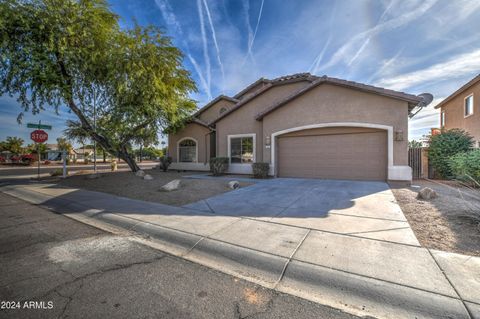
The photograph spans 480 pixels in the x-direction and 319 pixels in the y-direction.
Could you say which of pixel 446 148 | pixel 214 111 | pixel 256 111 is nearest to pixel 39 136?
pixel 214 111

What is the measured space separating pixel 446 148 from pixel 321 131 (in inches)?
242

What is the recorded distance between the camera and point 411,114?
10.2 m

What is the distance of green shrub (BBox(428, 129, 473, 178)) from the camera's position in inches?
384

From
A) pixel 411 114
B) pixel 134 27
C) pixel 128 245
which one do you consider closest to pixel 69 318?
pixel 128 245

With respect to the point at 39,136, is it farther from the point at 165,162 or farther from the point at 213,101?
the point at 213,101

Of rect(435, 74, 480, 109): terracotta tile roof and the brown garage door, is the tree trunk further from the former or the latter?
rect(435, 74, 480, 109): terracotta tile roof

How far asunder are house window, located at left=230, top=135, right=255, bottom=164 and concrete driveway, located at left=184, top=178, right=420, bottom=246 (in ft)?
19.2

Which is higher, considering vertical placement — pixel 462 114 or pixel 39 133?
pixel 462 114

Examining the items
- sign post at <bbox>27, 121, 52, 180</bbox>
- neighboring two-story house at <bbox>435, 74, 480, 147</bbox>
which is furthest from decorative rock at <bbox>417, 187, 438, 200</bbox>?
sign post at <bbox>27, 121, 52, 180</bbox>

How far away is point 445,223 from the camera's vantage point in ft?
13.4

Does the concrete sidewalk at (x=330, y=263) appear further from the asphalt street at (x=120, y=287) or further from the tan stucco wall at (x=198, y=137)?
the tan stucco wall at (x=198, y=137)

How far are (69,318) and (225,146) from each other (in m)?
12.7

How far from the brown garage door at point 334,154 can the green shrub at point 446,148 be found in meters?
3.42

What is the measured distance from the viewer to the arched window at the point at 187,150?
1697 centimetres
